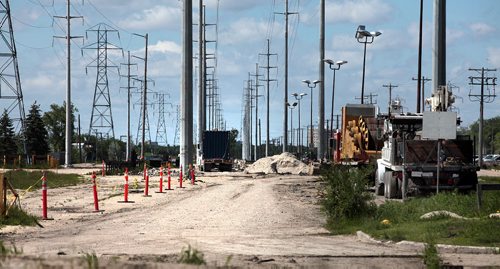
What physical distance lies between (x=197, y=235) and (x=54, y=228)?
14.2 feet

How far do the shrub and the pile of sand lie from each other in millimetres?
47729

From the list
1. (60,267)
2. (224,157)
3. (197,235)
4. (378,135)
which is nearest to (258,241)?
(197,235)

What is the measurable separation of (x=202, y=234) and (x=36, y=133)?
322 feet

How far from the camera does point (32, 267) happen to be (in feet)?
30.3

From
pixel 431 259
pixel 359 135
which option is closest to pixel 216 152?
pixel 359 135

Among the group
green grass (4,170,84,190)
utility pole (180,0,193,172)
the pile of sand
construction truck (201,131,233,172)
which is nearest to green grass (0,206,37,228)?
green grass (4,170,84,190)

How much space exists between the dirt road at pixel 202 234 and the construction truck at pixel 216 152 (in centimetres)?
4163

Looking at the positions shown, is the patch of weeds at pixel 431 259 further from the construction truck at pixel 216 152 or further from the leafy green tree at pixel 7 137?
the leafy green tree at pixel 7 137

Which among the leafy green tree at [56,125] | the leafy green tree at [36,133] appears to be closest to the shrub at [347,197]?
the leafy green tree at [36,133]

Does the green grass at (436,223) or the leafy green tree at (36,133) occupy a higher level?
the leafy green tree at (36,133)

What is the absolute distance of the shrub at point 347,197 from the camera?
22.6m

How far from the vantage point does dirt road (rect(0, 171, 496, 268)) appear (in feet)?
48.6

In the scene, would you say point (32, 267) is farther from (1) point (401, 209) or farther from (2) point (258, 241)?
(1) point (401, 209)

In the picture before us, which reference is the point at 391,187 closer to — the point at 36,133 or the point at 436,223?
the point at 436,223
